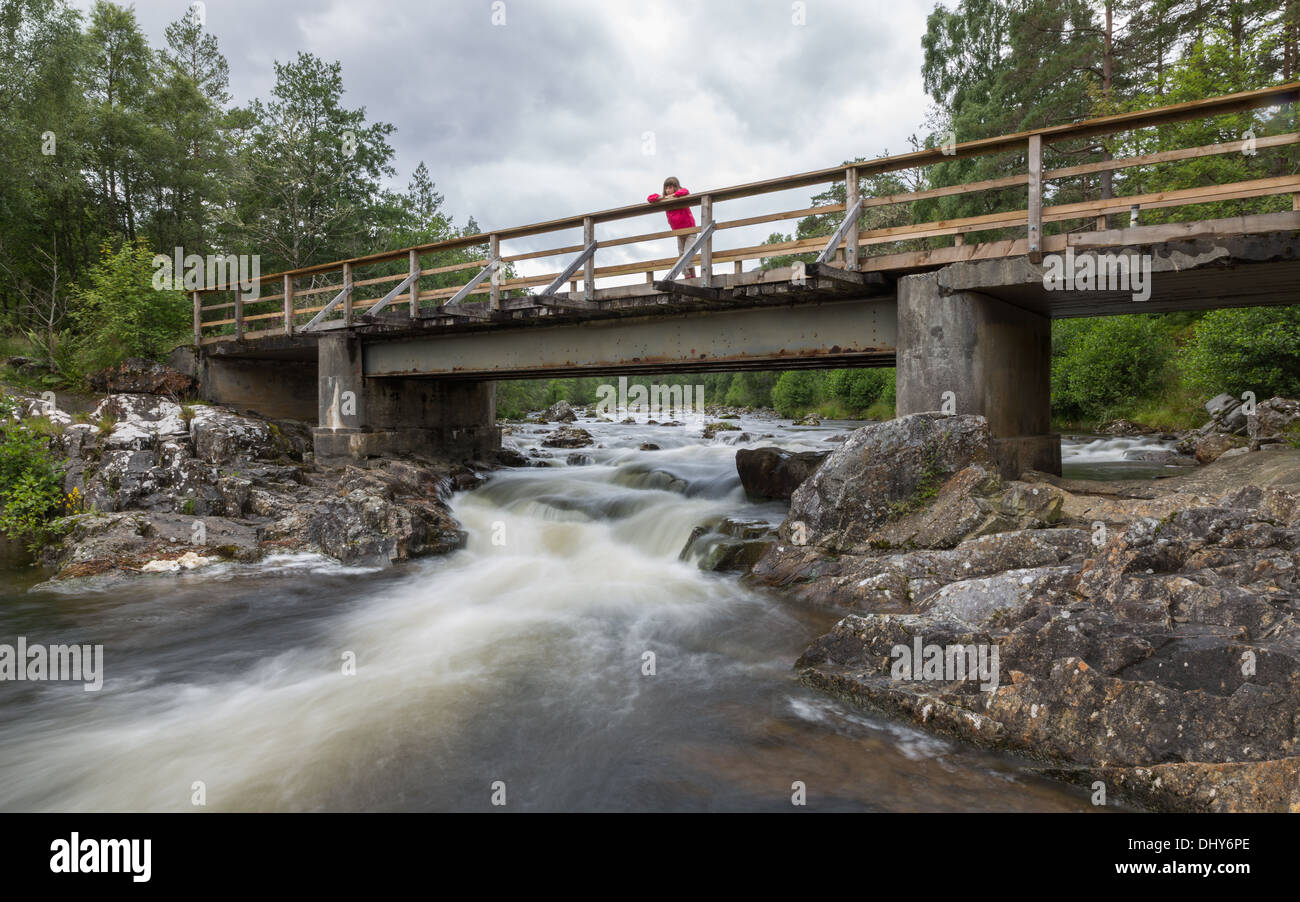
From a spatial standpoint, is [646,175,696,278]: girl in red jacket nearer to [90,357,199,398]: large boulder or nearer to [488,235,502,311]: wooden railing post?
[488,235,502,311]: wooden railing post

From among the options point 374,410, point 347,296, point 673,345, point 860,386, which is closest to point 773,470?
point 673,345

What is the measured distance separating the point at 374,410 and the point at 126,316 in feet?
32.7

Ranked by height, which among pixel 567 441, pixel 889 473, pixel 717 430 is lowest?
pixel 889 473

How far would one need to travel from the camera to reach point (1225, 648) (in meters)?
4.48

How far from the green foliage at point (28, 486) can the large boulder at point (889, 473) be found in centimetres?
1285

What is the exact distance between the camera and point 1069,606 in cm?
569

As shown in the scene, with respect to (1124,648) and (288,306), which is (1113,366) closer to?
(1124,648)

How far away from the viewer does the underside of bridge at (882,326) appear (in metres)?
8.55

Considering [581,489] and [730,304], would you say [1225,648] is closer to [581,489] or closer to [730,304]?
[730,304]

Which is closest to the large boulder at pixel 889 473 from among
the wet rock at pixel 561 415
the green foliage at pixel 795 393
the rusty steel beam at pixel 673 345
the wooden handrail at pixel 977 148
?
the rusty steel beam at pixel 673 345

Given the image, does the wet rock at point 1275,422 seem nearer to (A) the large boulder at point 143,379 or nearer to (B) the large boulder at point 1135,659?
(B) the large boulder at point 1135,659

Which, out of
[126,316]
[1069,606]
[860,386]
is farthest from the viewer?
[860,386]

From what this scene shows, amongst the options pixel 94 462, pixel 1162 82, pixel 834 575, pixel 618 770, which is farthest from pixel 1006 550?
pixel 1162 82
